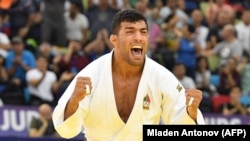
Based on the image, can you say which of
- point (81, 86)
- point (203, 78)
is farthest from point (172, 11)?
point (81, 86)

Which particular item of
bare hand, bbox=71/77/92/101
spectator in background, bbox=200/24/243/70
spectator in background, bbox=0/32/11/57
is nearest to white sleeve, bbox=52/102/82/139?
bare hand, bbox=71/77/92/101

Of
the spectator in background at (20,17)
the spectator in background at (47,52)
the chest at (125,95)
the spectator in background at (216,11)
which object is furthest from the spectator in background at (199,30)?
the chest at (125,95)

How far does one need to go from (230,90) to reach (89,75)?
935 centimetres

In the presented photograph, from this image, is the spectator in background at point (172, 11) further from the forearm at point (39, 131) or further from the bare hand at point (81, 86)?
the bare hand at point (81, 86)

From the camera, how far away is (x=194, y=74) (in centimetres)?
1727

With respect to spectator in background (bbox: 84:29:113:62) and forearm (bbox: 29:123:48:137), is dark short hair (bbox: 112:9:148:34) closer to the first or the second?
forearm (bbox: 29:123:48:137)

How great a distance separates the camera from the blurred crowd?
15.4 m

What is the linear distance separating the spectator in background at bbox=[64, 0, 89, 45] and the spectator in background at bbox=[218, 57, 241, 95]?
287 cm

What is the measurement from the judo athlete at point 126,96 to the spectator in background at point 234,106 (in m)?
8.18

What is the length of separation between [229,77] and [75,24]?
331cm

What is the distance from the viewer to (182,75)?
1638cm

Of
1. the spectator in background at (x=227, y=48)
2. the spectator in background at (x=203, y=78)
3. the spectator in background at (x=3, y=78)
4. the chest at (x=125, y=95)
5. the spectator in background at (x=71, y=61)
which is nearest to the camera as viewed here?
the chest at (x=125, y=95)

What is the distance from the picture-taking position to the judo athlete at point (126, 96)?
25.7ft

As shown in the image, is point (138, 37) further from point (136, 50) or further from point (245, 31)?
point (245, 31)
